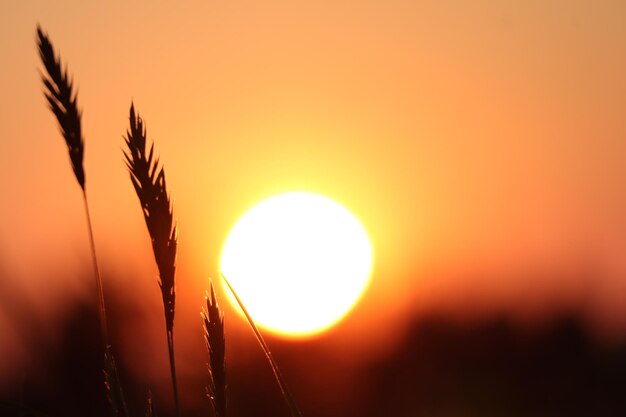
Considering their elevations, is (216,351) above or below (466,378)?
below

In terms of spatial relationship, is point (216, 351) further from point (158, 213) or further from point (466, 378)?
point (466, 378)

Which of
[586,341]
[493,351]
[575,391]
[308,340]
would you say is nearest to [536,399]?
[575,391]

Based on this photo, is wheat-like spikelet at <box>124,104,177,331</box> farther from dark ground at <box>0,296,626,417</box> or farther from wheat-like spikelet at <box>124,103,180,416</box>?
dark ground at <box>0,296,626,417</box>

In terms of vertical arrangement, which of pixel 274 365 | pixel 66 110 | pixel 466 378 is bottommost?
pixel 274 365

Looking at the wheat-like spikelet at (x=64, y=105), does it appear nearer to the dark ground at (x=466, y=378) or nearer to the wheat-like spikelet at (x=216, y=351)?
the wheat-like spikelet at (x=216, y=351)

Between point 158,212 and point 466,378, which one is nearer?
point 158,212

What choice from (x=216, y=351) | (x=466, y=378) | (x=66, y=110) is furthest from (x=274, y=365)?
(x=466, y=378)
